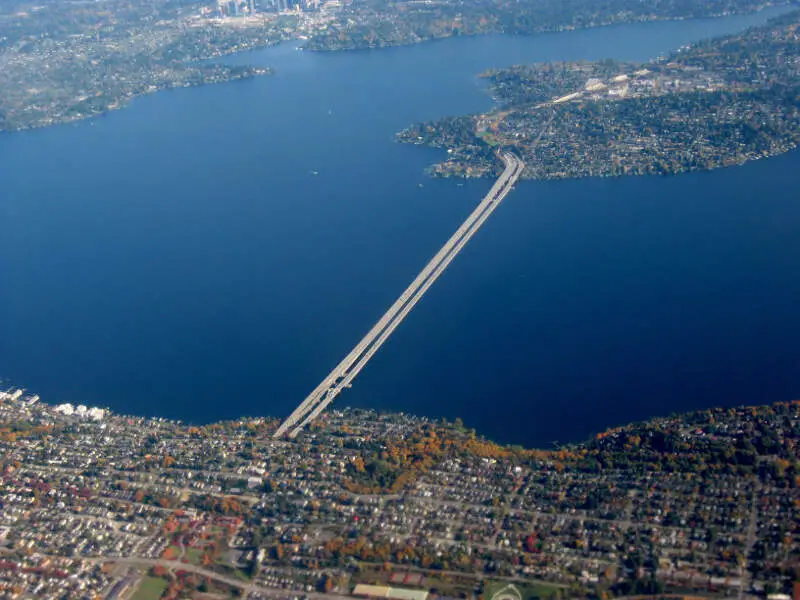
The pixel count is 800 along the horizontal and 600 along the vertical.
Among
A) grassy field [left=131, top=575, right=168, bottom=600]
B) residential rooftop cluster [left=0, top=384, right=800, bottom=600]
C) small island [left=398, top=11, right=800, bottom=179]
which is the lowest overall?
grassy field [left=131, top=575, right=168, bottom=600]

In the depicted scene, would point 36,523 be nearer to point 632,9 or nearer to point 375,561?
point 375,561

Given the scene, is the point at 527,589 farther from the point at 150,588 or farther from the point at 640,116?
the point at 640,116

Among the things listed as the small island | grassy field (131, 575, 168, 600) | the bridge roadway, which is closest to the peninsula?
the small island

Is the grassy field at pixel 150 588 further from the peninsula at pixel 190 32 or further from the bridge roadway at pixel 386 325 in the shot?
the peninsula at pixel 190 32

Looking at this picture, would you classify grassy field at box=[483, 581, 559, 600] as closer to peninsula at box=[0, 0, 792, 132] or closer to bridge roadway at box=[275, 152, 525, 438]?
bridge roadway at box=[275, 152, 525, 438]

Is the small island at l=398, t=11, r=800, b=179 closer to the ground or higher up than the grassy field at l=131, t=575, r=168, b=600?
higher up

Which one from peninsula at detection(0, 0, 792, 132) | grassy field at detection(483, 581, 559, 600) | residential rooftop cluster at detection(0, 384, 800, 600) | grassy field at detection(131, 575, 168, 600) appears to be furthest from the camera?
peninsula at detection(0, 0, 792, 132)
